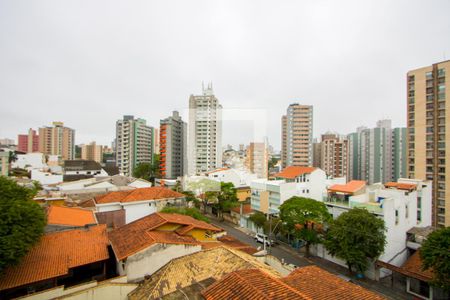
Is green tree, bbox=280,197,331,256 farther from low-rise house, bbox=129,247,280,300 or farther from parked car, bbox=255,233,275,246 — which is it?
low-rise house, bbox=129,247,280,300

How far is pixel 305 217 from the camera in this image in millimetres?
14859

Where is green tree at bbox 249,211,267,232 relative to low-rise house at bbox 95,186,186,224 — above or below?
below

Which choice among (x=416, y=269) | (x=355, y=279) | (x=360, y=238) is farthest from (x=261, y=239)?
(x=416, y=269)

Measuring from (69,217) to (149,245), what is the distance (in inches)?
299

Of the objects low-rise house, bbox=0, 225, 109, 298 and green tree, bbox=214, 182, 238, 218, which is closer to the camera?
low-rise house, bbox=0, 225, 109, 298

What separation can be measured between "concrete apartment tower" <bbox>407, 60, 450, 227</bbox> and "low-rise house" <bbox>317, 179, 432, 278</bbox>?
847cm

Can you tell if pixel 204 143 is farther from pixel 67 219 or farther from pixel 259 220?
pixel 67 219

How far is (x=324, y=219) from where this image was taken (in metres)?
14.8

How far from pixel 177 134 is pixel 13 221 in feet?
132

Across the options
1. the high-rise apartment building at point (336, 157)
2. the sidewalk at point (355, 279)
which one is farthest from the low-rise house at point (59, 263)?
the high-rise apartment building at point (336, 157)

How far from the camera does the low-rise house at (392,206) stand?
13.6 metres

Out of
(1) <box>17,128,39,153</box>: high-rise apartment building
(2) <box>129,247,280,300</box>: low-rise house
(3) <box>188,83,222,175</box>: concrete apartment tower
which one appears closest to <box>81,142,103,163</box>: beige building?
(1) <box>17,128,39,153</box>: high-rise apartment building

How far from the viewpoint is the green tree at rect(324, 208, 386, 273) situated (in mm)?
12125

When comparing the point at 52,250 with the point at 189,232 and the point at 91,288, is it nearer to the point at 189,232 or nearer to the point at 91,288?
the point at 91,288
